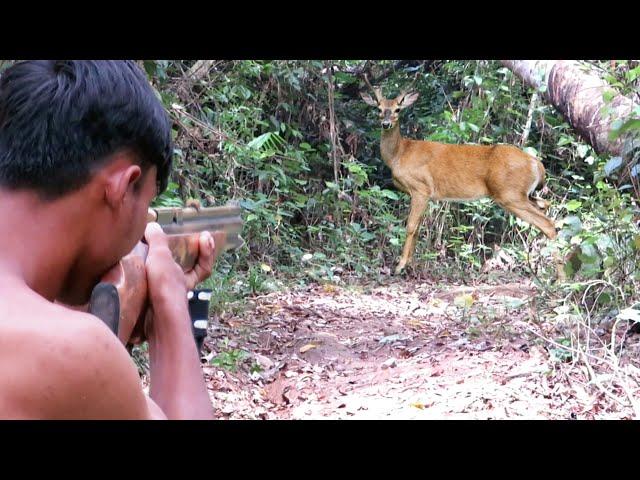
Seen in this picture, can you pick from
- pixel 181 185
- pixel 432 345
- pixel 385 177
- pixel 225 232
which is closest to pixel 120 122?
pixel 225 232

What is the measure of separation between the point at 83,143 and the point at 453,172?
8883 mm

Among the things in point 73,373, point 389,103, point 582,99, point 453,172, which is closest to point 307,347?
point 582,99

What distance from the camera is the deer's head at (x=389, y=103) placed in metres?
10.4

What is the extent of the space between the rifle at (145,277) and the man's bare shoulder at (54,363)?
172mm

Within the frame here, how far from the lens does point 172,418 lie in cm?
159

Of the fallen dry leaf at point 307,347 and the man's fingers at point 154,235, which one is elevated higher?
the man's fingers at point 154,235

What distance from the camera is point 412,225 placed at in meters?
9.66

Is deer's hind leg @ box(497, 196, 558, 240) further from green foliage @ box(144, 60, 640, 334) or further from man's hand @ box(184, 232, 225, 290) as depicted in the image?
man's hand @ box(184, 232, 225, 290)

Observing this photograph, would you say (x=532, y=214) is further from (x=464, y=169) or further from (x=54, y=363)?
(x=54, y=363)

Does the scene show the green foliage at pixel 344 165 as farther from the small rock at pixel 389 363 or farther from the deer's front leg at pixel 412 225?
the small rock at pixel 389 363

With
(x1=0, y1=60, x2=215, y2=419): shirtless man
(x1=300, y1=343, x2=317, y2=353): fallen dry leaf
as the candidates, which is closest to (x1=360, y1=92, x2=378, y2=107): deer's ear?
(x1=300, y1=343, x2=317, y2=353): fallen dry leaf

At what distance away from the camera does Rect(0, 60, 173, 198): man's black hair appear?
1247mm

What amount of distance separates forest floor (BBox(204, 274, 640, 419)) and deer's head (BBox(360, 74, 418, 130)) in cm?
417

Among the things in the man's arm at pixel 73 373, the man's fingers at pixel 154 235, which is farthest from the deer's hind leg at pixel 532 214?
the man's arm at pixel 73 373
